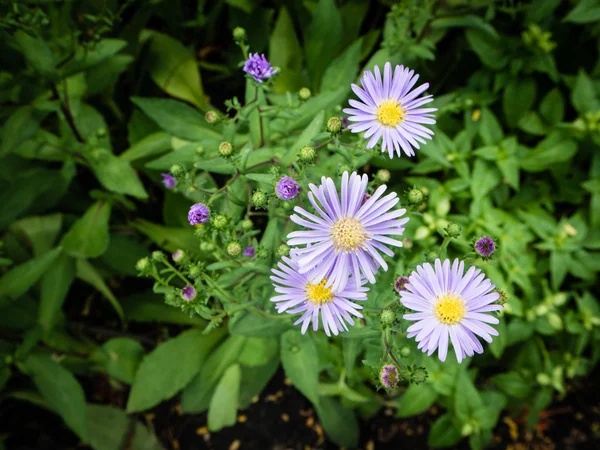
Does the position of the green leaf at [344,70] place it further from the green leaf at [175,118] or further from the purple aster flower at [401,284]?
the purple aster flower at [401,284]

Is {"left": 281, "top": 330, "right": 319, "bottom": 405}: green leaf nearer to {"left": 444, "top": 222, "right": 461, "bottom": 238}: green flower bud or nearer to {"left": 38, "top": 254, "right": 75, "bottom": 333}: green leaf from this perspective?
{"left": 444, "top": 222, "right": 461, "bottom": 238}: green flower bud

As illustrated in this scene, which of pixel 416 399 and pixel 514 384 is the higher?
pixel 514 384

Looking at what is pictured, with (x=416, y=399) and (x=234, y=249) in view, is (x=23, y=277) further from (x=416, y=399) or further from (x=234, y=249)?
(x=416, y=399)

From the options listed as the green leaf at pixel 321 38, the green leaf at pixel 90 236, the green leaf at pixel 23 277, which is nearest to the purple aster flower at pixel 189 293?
the green leaf at pixel 90 236

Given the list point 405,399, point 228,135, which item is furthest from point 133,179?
point 405,399

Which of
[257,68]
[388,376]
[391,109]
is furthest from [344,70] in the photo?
[388,376]

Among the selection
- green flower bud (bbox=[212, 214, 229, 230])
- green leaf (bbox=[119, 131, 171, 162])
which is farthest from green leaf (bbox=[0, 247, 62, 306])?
green flower bud (bbox=[212, 214, 229, 230])
